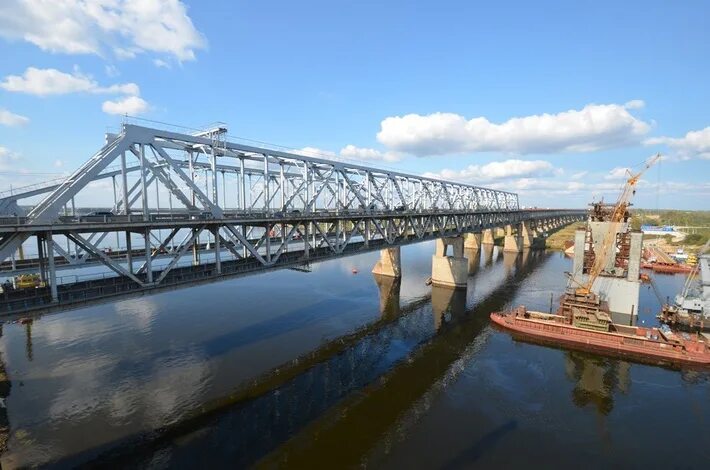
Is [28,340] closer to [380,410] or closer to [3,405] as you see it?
[3,405]

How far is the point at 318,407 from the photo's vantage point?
2861 centimetres

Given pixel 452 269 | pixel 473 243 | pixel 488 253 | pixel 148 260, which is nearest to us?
pixel 148 260

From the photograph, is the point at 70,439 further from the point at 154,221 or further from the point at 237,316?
the point at 237,316

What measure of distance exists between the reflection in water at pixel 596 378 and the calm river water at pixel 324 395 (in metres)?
0.17

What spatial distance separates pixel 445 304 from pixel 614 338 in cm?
2320

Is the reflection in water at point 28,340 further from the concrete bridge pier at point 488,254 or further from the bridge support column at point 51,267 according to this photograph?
the concrete bridge pier at point 488,254

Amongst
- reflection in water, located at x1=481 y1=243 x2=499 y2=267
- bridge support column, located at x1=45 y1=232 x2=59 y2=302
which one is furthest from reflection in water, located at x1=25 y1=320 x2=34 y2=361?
reflection in water, located at x1=481 y1=243 x2=499 y2=267

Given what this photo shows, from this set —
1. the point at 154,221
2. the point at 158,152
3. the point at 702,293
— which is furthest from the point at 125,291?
the point at 702,293

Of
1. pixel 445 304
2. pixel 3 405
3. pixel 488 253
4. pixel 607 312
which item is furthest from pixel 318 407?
pixel 488 253

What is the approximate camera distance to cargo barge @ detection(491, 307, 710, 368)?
36281mm

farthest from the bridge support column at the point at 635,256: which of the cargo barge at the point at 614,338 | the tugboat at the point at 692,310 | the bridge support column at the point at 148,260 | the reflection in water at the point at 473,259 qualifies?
the bridge support column at the point at 148,260

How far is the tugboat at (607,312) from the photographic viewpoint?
37188 mm

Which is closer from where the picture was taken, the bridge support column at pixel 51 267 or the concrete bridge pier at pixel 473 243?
the bridge support column at pixel 51 267

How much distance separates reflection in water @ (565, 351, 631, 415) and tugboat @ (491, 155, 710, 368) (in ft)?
7.86
